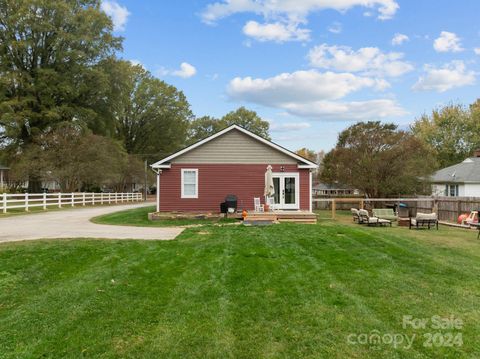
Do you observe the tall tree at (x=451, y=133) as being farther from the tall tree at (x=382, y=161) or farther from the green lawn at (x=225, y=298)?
the green lawn at (x=225, y=298)

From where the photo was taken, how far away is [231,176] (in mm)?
16875

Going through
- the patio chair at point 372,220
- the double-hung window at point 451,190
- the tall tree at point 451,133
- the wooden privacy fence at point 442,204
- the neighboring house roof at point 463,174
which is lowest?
the patio chair at point 372,220

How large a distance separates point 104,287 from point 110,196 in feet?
95.7

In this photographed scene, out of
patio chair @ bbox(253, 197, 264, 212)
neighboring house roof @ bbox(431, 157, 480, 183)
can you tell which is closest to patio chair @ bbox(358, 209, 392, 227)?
patio chair @ bbox(253, 197, 264, 212)

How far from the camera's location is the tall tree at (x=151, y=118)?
179 feet

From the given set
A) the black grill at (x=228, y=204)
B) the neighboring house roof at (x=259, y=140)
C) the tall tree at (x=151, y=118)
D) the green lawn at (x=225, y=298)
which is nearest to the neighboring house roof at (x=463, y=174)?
the neighboring house roof at (x=259, y=140)

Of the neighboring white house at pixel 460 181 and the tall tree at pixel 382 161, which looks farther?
the neighboring white house at pixel 460 181

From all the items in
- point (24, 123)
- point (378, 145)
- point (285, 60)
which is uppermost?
point (285, 60)

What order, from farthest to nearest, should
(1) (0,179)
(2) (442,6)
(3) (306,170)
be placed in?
(1) (0,179) → (3) (306,170) → (2) (442,6)

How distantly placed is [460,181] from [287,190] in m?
19.6

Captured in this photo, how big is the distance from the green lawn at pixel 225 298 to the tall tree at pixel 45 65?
1011 inches

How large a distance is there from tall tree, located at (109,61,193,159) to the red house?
37.3 m

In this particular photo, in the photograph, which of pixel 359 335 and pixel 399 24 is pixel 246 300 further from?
pixel 399 24

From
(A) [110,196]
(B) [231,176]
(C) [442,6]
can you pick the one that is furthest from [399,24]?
(A) [110,196]
